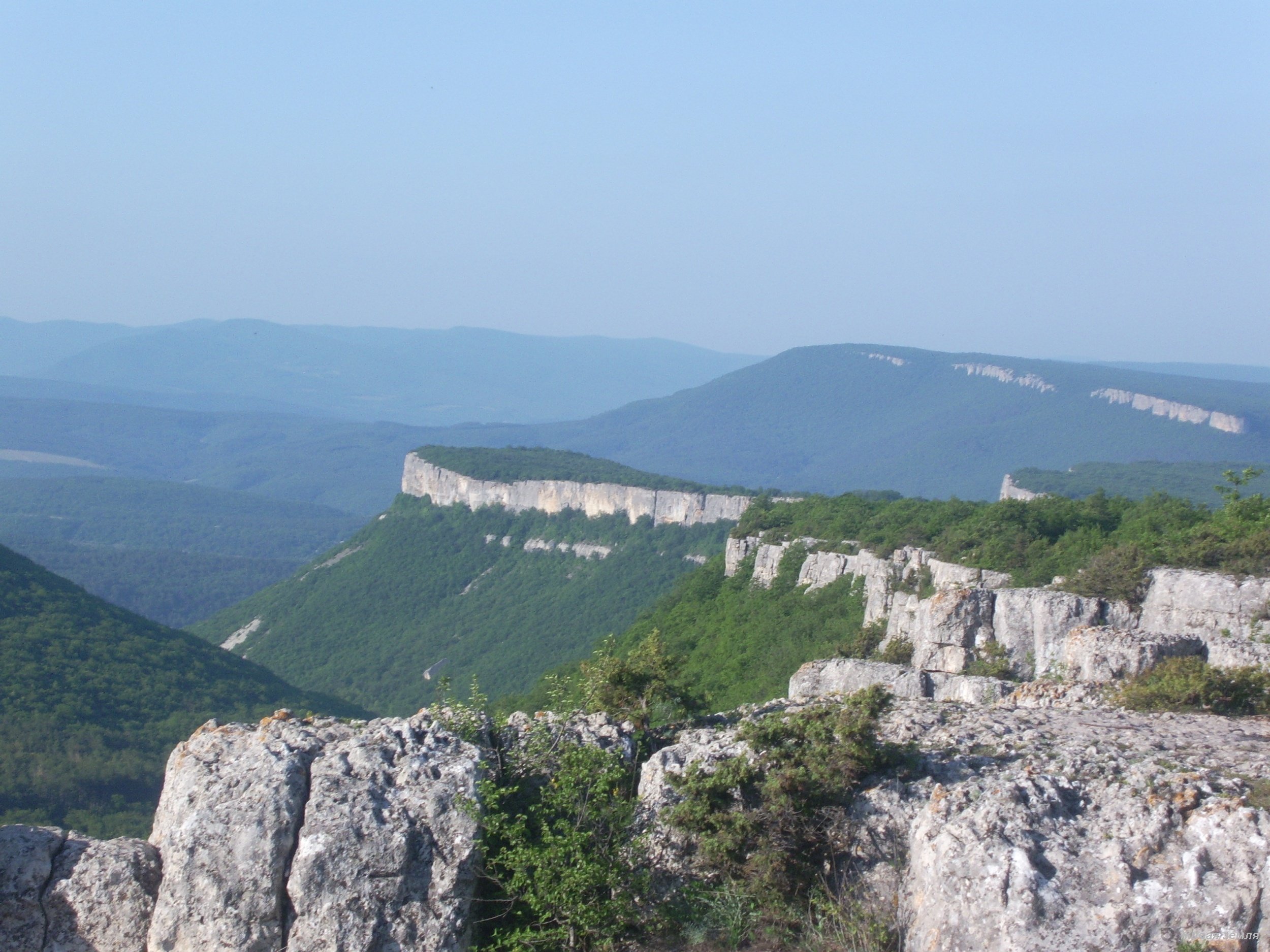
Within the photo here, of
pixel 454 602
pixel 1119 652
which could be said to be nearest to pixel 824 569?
pixel 1119 652

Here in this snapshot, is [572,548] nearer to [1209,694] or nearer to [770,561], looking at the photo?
[770,561]

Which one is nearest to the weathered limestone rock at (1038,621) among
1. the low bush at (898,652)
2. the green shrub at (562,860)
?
the low bush at (898,652)

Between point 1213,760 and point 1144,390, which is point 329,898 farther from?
point 1144,390

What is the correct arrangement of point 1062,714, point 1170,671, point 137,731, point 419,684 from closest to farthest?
point 1062,714
point 1170,671
point 137,731
point 419,684

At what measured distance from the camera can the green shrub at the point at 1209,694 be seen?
1442 centimetres

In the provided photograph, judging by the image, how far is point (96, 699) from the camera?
4056 centimetres

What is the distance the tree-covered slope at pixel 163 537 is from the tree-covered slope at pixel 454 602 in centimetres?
2095

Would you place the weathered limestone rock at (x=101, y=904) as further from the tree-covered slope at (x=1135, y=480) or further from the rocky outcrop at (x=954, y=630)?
the tree-covered slope at (x=1135, y=480)

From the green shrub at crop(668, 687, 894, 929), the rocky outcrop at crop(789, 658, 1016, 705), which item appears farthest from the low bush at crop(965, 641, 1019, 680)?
the green shrub at crop(668, 687, 894, 929)

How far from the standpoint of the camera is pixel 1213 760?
11977mm

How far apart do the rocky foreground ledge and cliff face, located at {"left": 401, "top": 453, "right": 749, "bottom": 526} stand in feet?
194

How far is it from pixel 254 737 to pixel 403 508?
293 ft

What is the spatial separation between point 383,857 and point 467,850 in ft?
2.72

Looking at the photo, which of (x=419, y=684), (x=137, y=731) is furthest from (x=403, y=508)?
(x=137, y=731)
